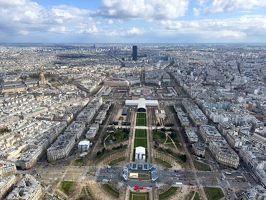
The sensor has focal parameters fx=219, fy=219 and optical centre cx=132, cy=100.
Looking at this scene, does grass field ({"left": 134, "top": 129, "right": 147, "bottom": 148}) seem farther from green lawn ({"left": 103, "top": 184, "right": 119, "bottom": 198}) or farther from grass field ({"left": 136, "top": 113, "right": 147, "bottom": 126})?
green lawn ({"left": 103, "top": 184, "right": 119, "bottom": 198})

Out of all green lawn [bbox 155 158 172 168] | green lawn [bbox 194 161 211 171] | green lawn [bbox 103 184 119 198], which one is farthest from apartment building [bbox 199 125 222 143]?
green lawn [bbox 103 184 119 198]

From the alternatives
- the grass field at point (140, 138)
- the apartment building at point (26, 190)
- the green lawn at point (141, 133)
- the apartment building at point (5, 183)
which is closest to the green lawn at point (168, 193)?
the grass field at point (140, 138)

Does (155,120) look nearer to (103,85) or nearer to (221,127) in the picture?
(221,127)

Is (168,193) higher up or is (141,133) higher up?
(141,133)

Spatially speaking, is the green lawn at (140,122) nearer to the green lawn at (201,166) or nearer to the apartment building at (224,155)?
the apartment building at (224,155)

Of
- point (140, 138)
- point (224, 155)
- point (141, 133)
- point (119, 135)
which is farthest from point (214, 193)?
point (119, 135)

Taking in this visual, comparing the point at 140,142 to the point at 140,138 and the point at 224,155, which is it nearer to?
the point at 140,138
